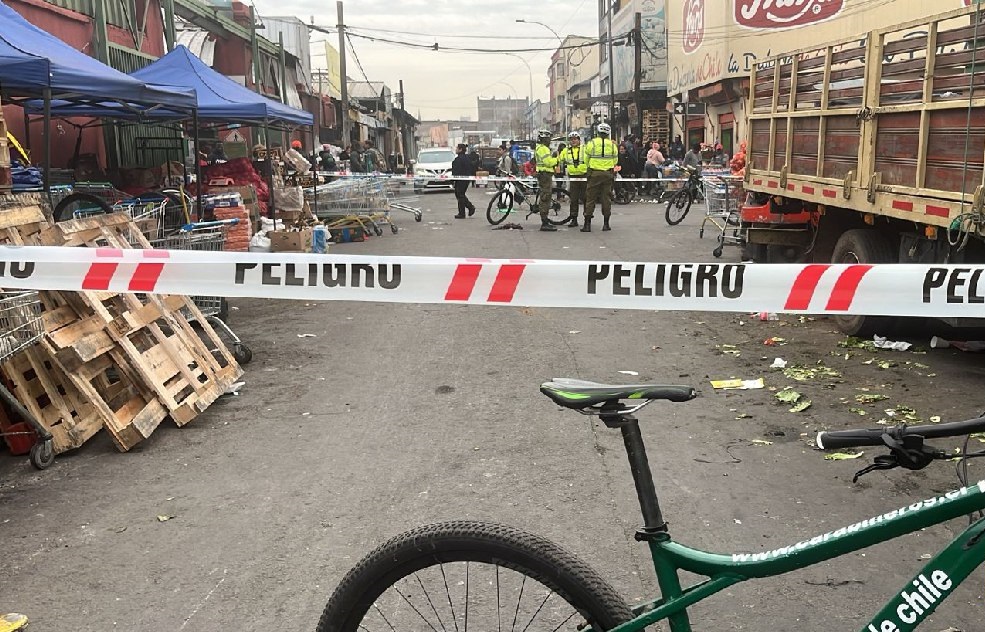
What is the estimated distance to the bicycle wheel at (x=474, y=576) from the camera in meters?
2.25

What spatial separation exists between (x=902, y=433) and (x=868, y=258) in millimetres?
6597

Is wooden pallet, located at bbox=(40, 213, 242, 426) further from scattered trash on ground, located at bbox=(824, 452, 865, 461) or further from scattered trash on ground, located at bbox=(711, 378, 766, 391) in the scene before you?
scattered trash on ground, located at bbox=(824, 452, 865, 461)

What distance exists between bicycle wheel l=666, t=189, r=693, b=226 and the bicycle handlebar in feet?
58.3

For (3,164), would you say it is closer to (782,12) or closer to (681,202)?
(681,202)

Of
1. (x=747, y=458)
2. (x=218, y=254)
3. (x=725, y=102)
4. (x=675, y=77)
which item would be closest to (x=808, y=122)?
(x=747, y=458)

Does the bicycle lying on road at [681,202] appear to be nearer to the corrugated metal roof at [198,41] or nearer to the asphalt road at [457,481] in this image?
the asphalt road at [457,481]

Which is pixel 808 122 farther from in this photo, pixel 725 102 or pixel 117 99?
pixel 725 102

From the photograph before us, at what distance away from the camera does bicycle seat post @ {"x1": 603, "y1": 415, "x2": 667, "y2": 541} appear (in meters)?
2.22

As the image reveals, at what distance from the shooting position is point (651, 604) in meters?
2.23

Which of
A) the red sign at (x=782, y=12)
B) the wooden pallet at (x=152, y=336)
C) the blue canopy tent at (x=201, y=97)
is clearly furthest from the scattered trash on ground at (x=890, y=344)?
the red sign at (x=782, y=12)

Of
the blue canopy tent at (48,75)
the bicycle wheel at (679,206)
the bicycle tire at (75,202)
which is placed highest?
the blue canopy tent at (48,75)

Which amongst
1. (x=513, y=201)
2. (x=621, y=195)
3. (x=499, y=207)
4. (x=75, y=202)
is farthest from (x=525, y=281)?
(x=621, y=195)

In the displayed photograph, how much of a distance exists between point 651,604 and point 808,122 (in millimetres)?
7972

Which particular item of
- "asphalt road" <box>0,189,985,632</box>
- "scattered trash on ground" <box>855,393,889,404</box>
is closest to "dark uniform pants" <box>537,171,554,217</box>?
"asphalt road" <box>0,189,985,632</box>
